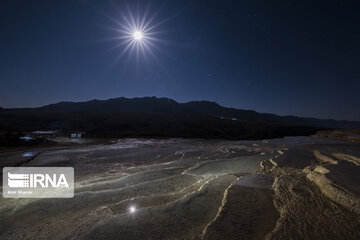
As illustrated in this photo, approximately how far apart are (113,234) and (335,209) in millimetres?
3280

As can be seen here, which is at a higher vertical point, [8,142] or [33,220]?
[8,142]

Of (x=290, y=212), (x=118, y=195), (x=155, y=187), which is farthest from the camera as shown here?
(x=155, y=187)

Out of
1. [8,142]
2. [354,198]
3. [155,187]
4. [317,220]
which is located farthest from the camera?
[8,142]

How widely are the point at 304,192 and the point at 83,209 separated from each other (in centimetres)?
400

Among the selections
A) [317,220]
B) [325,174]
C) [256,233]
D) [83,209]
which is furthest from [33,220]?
[325,174]

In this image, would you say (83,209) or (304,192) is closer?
(83,209)

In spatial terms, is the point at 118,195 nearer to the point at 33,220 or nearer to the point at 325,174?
the point at 33,220

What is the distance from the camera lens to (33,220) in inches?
108

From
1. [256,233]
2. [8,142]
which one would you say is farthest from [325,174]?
[8,142]

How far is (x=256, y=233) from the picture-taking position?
2158 millimetres

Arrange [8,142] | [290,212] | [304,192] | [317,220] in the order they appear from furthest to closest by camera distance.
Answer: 1. [8,142]
2. [304,192]
3. [290,212]
4. [317,220]

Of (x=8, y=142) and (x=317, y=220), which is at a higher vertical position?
(x=8, y=142)

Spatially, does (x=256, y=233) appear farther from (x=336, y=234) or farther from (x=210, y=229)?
(x=336, y=234)

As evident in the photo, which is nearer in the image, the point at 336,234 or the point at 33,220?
the point at 336,234
